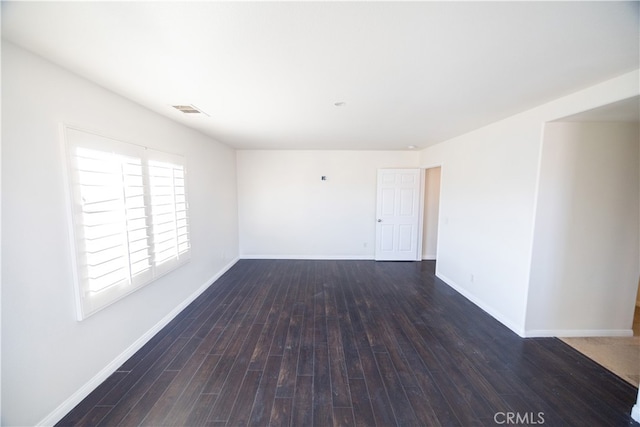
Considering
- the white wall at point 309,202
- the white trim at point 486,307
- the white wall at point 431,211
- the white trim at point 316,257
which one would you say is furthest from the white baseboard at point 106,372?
the white wall at point 431,211

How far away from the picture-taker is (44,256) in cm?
151

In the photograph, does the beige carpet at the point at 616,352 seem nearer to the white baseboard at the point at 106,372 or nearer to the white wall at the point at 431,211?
the white wall at the point at 431,211

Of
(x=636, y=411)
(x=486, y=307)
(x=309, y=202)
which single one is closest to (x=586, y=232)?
(x=486, y=307)

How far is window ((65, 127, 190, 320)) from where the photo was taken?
1.71 metres

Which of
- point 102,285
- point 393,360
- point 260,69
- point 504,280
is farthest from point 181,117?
point 504,280

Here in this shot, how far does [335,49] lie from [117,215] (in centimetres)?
225

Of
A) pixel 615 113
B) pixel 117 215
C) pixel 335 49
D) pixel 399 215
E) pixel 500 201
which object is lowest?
pixel 399 215

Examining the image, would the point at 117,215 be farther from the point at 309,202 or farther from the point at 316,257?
the point at 316,257

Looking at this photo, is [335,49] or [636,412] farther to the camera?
[636,412]

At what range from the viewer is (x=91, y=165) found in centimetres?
180

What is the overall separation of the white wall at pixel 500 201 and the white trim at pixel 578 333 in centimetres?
16

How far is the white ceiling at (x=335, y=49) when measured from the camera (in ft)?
3.61

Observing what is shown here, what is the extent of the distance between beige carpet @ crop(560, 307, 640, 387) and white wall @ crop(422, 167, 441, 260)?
2.96 metres

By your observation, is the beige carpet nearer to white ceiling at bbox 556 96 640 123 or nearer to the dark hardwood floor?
the dark hardwood floor
